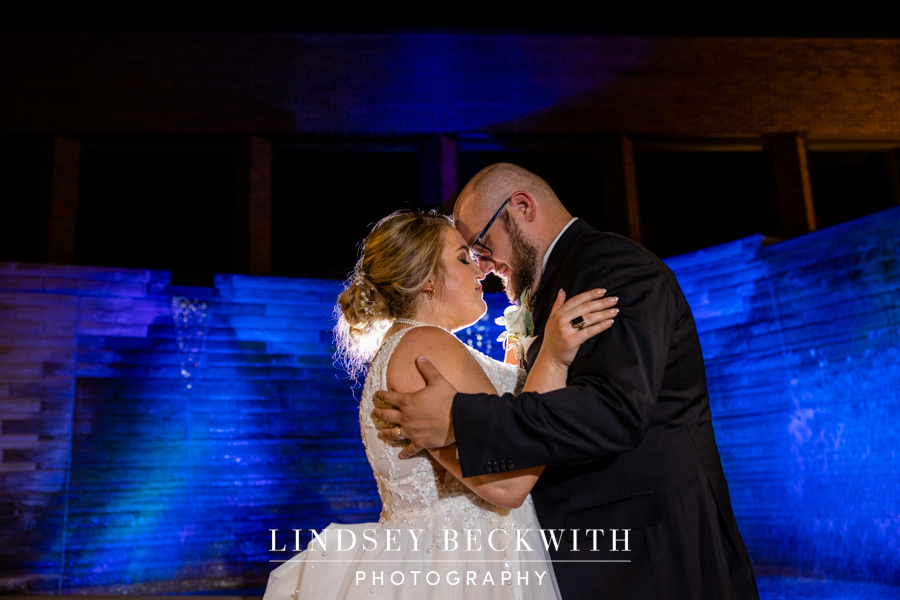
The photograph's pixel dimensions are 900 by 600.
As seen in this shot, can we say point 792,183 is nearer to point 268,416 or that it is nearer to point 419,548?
point 268,416

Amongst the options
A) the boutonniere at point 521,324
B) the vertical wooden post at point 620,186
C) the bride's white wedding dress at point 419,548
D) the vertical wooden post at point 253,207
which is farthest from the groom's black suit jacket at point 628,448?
the vertical wooden post at point 620,186

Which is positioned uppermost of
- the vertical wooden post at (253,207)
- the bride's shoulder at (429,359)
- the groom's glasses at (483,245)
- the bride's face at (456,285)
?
the vertical wooden post at (253,207)

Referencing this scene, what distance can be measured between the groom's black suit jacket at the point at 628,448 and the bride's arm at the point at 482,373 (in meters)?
0.05

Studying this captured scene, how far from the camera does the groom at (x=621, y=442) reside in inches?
68.3

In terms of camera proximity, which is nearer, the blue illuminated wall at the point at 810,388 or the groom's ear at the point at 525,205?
the groom's ear at the point at 525,205

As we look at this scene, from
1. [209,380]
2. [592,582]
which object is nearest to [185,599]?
[209,380]

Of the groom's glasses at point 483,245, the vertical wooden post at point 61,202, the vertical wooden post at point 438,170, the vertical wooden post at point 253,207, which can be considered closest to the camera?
the groom's glasses at point 483,245

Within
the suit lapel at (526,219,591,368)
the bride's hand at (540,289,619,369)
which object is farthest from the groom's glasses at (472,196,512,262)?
the bride's hand at (540,289,619,369)

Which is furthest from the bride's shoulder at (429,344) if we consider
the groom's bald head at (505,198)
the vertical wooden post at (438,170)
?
the vertical wooden post at (438,170)

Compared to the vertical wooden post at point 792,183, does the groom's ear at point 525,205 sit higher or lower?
lower

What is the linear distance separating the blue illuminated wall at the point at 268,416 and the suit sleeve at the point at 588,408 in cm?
476

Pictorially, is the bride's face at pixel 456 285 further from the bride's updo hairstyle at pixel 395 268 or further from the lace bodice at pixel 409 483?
the lace bodice at pixel 409 483

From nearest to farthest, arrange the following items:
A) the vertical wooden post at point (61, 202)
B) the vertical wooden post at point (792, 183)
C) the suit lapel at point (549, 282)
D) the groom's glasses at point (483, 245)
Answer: the suit lapel at point (549, 282)
the groom's glasses at point (483, 245)
the vertical wooden post at point (61, 202)
the vertical wooden post at point (792, 183)

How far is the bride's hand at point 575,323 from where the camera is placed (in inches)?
71.1
